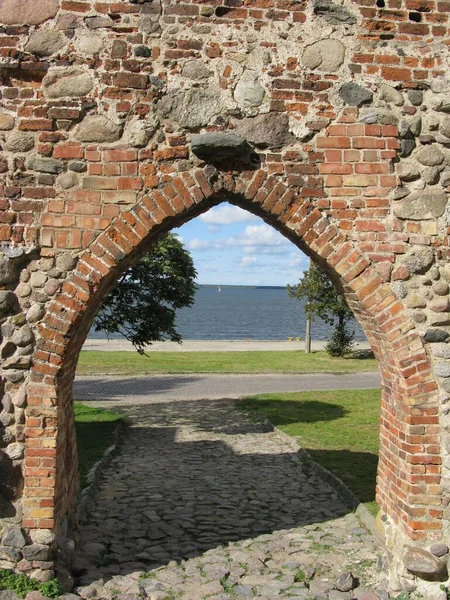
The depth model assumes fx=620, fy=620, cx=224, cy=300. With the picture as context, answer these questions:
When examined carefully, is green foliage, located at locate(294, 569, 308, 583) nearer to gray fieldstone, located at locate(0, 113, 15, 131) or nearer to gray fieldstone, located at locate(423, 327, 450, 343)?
gray fieldstone, located at locate(423, 327, 450, 343)

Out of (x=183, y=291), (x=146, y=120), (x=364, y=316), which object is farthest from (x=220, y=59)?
(x=183, y=291)

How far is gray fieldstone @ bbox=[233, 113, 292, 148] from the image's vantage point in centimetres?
520

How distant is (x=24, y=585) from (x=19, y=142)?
3519 mm

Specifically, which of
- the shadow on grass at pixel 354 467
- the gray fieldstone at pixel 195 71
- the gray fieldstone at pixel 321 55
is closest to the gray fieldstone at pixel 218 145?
the gray fieldstone at pixel 195 71

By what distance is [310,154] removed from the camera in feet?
Answer: 17.2

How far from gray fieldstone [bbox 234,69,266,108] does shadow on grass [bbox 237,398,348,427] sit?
8646 millimetres

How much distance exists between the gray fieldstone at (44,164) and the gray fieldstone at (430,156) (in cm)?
303

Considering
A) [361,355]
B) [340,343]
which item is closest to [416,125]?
[340,343]

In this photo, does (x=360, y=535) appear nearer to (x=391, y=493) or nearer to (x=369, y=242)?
(x=391, y=493)

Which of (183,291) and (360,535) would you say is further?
(183,291)

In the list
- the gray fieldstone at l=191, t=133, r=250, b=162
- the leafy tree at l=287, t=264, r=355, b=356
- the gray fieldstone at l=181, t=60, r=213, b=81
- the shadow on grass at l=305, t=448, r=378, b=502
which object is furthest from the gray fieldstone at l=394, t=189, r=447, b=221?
the leafy tree at l=287, t=264, r=355, b=356

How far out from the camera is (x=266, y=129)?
5.21 metres

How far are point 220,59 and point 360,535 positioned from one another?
16.2ft

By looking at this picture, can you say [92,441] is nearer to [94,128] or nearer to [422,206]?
[94,128]
